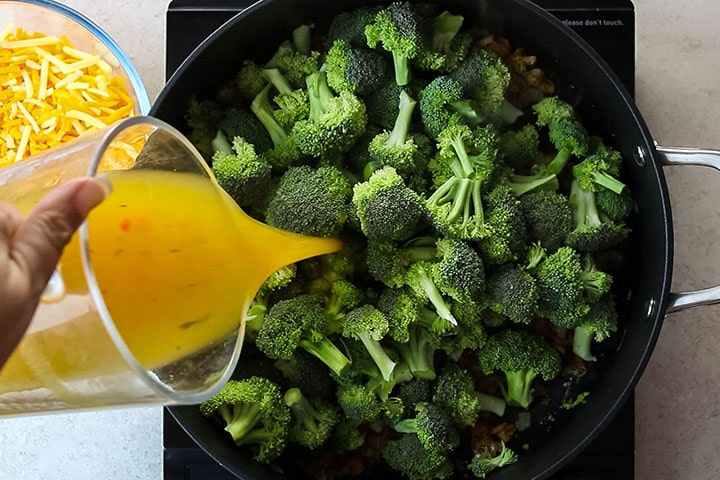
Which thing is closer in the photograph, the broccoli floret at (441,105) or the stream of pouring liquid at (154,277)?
the stream of pouring liquid at (154,277)

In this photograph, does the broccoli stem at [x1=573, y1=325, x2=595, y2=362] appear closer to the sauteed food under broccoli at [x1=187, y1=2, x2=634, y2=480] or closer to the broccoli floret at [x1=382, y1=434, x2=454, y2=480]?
the sauteed food under broccoli at [x1=187, y1=2, x2=634, y2=480]

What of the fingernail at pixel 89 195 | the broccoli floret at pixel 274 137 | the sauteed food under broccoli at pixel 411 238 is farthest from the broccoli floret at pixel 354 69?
the fingernail at pixel 89 195

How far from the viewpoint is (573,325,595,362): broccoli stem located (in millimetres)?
1182

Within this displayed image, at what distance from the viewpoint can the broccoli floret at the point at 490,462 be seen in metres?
1.14

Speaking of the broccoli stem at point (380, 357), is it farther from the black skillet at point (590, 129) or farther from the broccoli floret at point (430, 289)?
the black skillet at point (590, 129)

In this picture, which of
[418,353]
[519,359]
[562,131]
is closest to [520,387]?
[519,359]

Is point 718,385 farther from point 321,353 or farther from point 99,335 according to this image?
point 99,335

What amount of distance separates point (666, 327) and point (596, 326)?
0.24 metres

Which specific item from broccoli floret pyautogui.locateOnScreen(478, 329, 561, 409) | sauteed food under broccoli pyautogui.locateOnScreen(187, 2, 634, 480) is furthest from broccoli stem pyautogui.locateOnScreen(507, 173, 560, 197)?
broccoli floret pyautogui.locateOnScreen(478, 329, 561, 409)

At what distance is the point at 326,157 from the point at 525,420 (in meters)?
0.52

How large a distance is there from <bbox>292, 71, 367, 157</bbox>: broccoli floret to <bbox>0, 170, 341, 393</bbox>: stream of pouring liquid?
172 millimetres

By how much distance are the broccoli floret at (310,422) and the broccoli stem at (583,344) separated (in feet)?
1.27

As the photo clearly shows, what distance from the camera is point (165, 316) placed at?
81 cm

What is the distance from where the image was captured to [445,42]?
1.15 meters
